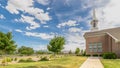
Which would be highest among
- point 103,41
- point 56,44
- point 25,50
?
point 103,41

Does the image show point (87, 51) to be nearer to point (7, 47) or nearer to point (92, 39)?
point (92, 39)

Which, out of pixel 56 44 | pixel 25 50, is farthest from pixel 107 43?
pixel 25 50

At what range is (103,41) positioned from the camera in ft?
121

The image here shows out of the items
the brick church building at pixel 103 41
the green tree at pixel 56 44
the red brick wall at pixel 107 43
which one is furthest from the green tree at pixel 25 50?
the red brick wall at pixel 107 43

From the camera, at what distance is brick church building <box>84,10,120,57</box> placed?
103 feet

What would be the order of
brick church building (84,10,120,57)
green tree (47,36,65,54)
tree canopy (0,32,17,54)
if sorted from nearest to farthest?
brick church building (84,10,120,57) < tree canopy (0,32,17,54) < green tree (47,36,65,54)

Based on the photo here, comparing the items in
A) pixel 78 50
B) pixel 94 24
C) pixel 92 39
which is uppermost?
pixel 94 24

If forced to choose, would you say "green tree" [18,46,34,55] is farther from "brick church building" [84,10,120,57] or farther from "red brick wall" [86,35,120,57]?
"red brick wall" [86,35,120,57]

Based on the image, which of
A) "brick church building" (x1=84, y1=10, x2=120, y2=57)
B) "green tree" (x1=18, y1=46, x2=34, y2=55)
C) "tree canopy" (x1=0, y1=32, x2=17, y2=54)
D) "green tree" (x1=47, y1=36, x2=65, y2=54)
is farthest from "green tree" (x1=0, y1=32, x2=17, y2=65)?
"green tree" (x1=18, y1=46, x2=34, y2=55)

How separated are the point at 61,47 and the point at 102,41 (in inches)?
381

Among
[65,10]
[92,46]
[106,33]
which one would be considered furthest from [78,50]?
[65,10]

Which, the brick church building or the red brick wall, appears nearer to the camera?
the red brick wall

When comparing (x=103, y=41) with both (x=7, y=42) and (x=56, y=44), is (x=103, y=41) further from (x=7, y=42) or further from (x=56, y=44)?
(x=7, y=42)

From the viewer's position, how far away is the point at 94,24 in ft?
155
